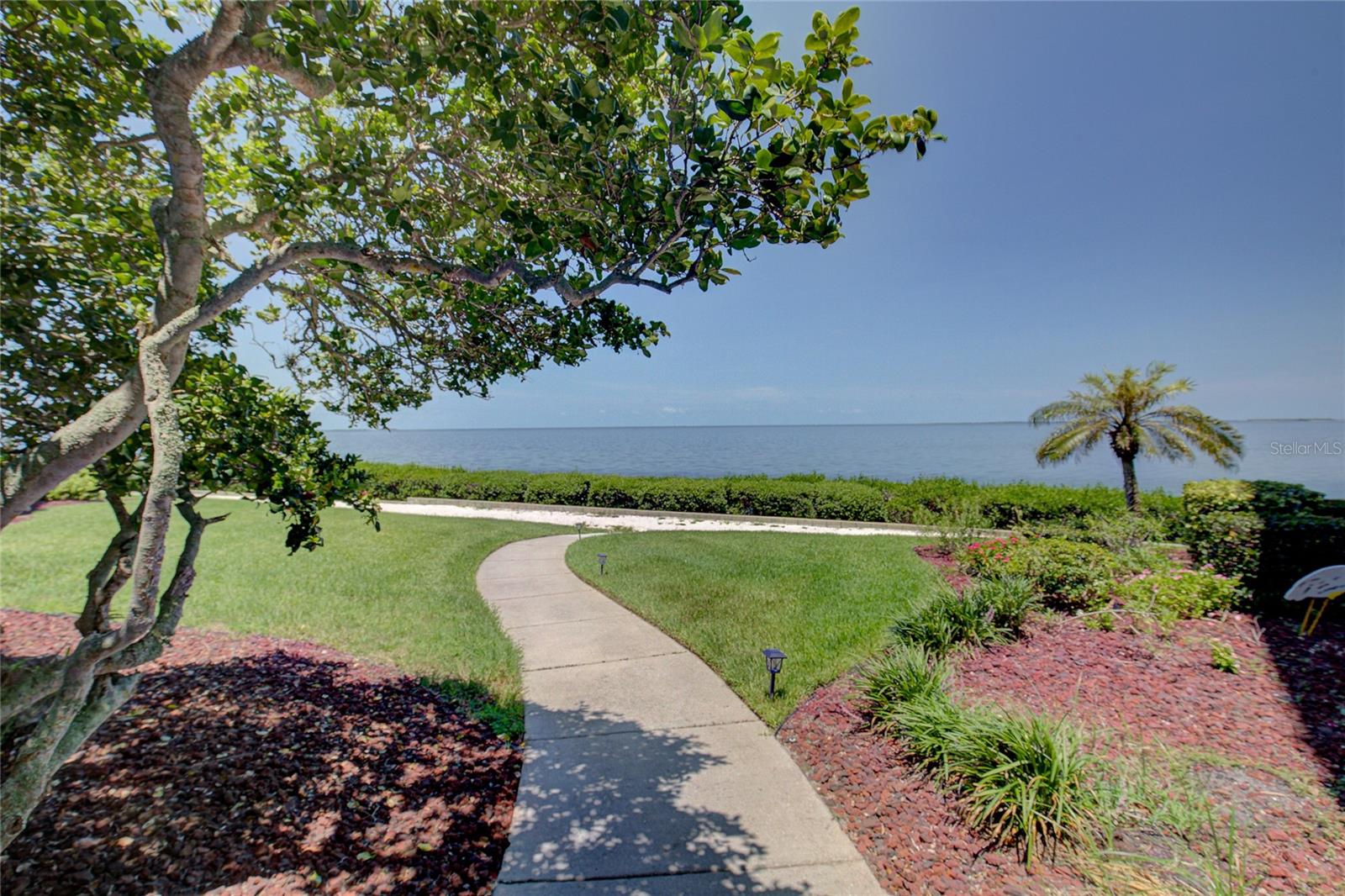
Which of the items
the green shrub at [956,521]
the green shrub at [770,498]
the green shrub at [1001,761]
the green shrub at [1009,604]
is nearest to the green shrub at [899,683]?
the green shrub at [1001,761]

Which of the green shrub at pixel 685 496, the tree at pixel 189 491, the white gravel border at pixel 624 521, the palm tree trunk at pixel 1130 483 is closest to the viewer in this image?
the tree at pixel 189 491

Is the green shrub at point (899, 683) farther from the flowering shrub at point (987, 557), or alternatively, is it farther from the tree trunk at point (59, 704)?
the tree trunk at point (59, 704)

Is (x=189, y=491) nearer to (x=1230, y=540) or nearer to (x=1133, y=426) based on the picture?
(x=1230, y=540)

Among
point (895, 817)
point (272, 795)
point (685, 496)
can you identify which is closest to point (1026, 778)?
point (895, 817)

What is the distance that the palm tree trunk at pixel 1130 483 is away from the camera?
15.1m

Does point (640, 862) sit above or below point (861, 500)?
below

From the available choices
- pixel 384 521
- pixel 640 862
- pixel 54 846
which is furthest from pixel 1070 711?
pixel 384 521

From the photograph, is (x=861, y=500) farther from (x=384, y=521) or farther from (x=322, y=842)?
(x=322, y=842)

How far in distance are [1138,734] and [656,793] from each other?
3.67 metres

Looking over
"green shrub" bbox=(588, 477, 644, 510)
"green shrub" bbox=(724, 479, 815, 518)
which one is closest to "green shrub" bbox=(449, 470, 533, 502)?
"green shrub" bbox=(588, 477, 644, 510)

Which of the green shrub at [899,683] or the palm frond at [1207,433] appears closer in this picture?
the green shrub at [899,683]

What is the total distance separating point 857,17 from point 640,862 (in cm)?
455

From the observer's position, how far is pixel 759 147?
246cm

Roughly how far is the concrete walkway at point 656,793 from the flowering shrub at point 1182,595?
452 cm
